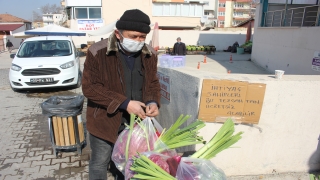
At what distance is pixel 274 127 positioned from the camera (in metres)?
3.00

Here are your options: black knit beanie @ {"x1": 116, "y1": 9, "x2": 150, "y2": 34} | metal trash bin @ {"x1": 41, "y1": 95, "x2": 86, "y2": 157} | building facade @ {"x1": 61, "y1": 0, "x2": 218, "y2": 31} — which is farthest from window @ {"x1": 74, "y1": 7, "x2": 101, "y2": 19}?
black knit beanie @ {"x1": 116, "y1": 9, "x2": 150, "y2": 34}

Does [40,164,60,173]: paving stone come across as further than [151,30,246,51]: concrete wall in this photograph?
No

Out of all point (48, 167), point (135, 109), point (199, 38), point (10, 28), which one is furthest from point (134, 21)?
point (10, 28)

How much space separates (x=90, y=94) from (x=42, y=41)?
26.0 ft

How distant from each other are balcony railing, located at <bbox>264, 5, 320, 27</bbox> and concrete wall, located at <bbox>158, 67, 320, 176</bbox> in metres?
9.36

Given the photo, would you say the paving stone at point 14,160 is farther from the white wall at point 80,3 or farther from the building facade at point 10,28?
the building facade at point 10,28

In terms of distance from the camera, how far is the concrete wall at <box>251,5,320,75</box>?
31.8ft

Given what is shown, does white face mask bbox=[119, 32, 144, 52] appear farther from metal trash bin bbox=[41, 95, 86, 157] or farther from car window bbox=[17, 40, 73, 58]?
car window bbox=[17, 40, 73, 58]

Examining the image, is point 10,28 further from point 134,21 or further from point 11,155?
point 134,21

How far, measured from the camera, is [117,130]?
2.33m

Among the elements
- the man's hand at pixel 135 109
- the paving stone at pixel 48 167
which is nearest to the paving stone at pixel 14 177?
the paving stone at pixel 48 167

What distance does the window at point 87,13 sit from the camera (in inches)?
1309

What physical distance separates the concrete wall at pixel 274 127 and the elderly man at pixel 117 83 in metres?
0.71

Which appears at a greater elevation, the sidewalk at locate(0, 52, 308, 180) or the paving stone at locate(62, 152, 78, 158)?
the paving stone at locate(62, 152, 78, 158)
